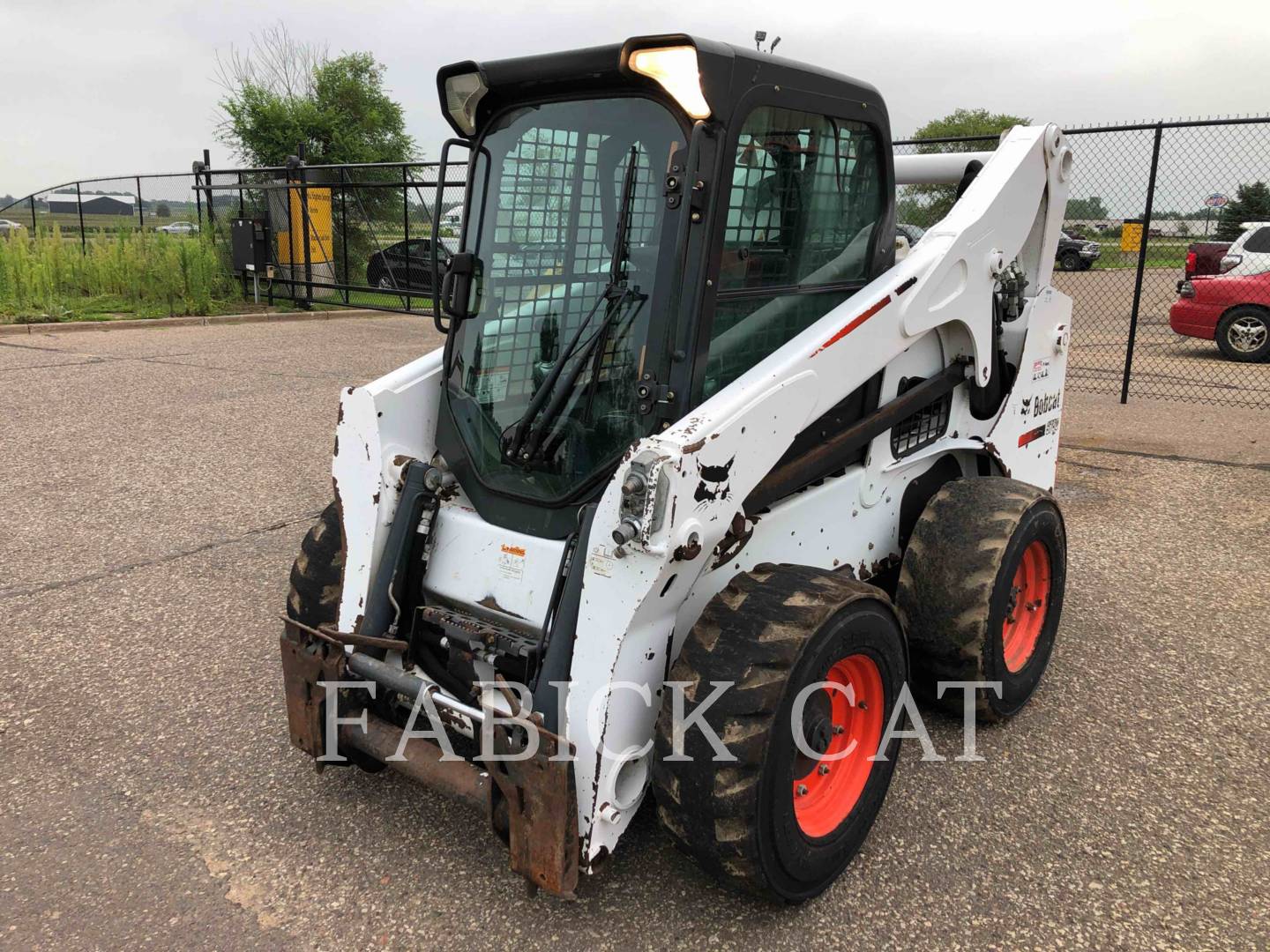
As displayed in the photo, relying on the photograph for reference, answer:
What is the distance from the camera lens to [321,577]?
10.9ft

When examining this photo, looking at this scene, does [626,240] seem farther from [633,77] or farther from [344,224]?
[344,224]

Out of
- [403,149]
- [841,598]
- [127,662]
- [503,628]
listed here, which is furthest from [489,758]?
[403,149]

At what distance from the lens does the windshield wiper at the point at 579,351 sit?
2.75 m

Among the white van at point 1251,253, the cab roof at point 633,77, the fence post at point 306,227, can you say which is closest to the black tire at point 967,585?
the cab roof at point 633,77

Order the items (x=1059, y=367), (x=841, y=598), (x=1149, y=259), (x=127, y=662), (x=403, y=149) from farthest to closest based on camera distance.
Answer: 1. (x=403, y=149)
2. (x=1149, y=259)
3. (x=1059, y=367)
4. (x=127, y=662)
5. (x=841, y=598)

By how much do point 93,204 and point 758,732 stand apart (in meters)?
20.8

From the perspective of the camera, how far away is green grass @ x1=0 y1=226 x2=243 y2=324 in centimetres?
1484

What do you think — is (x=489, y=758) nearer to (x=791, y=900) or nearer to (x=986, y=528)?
(x=791, y=900)

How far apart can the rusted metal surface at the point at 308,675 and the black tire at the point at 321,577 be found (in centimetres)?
30

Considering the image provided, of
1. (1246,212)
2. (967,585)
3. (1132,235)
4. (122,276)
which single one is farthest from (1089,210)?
(122,276)

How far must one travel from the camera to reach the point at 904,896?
8.81 ft

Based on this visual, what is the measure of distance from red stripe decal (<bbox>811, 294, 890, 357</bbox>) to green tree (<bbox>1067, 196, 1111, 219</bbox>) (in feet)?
23.7

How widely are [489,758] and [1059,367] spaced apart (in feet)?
10.9

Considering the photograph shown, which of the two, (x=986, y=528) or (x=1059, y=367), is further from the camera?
(x=1059, y=367)
